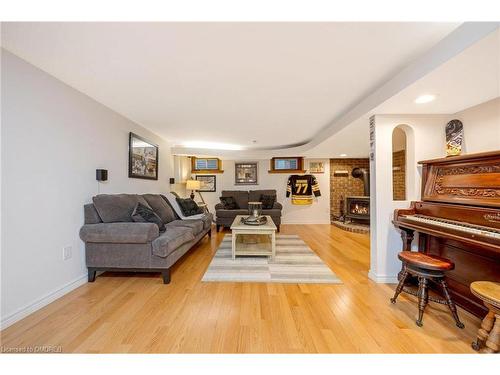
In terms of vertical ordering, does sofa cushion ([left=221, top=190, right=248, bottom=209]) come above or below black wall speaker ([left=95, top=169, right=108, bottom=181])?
below

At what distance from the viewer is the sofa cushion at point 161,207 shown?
132 inches

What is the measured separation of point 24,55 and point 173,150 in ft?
11.0

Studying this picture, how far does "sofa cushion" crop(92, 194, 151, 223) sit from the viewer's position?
2.38 m

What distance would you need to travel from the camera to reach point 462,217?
1.66 m

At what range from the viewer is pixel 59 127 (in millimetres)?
2021

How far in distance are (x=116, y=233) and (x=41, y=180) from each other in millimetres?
812

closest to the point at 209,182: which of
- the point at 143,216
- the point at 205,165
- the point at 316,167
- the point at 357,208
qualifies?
the point at 205,165

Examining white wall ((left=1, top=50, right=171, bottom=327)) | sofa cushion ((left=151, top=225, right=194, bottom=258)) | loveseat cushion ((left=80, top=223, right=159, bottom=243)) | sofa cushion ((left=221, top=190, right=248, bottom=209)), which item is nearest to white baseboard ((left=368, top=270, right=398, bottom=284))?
sofa cushion ((left=151, top=225, right=194, bottom=258))

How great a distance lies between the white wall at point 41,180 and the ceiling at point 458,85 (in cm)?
326

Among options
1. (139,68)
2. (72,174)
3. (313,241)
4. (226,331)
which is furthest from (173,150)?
(226,331)

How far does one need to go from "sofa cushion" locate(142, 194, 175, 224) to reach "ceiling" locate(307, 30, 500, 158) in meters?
3.30

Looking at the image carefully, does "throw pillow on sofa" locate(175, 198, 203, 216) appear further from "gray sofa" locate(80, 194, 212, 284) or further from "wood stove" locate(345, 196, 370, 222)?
"wood stove" locate(345, 196, 370, 222)

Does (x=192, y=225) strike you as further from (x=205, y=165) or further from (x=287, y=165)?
(x=287, y=165)
